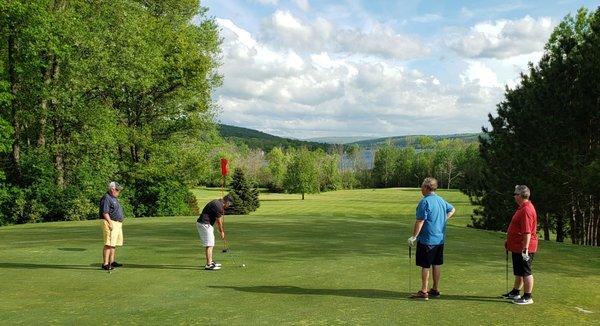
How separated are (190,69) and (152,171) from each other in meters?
9.35

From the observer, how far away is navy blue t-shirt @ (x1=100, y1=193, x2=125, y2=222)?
40.4ft

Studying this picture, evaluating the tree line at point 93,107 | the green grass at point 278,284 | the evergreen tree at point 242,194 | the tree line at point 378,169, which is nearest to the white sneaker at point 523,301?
the green grass at point 278,284

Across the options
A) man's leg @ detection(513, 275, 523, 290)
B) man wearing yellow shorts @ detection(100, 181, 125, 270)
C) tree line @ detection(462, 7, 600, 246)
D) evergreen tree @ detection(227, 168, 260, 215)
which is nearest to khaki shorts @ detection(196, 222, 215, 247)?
man wearing yellow shorts @ detection(100, 181, 125, 270)

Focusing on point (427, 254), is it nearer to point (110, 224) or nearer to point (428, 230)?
point (428, 230)

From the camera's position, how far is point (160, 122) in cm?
4119

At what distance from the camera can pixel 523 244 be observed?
871cm

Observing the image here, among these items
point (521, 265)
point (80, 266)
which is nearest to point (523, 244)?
point (521, 265)

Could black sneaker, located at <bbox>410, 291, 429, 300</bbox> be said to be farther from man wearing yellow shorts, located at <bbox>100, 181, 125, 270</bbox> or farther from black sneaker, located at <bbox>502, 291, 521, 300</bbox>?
man wearing yellow shorts, located at <bbox>100, 181, 125, 270</bbox>

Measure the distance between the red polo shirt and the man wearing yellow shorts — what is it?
948 cm

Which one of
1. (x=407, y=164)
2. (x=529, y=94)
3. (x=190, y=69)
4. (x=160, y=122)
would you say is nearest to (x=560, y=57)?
(x=529, y=94)

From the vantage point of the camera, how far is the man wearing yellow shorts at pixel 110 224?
12234 millimetres

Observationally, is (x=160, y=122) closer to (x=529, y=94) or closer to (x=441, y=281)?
(x=529, y=94)

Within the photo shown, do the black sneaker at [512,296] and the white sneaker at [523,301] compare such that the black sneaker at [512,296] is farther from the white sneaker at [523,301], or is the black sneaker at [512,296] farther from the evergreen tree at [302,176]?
the evergreen tree at [302,176]

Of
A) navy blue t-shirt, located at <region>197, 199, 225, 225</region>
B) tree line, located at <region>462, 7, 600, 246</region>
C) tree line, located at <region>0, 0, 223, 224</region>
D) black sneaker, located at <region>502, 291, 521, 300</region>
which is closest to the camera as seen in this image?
black sneaker, located at <region>502, 291, 521, 300</region>
